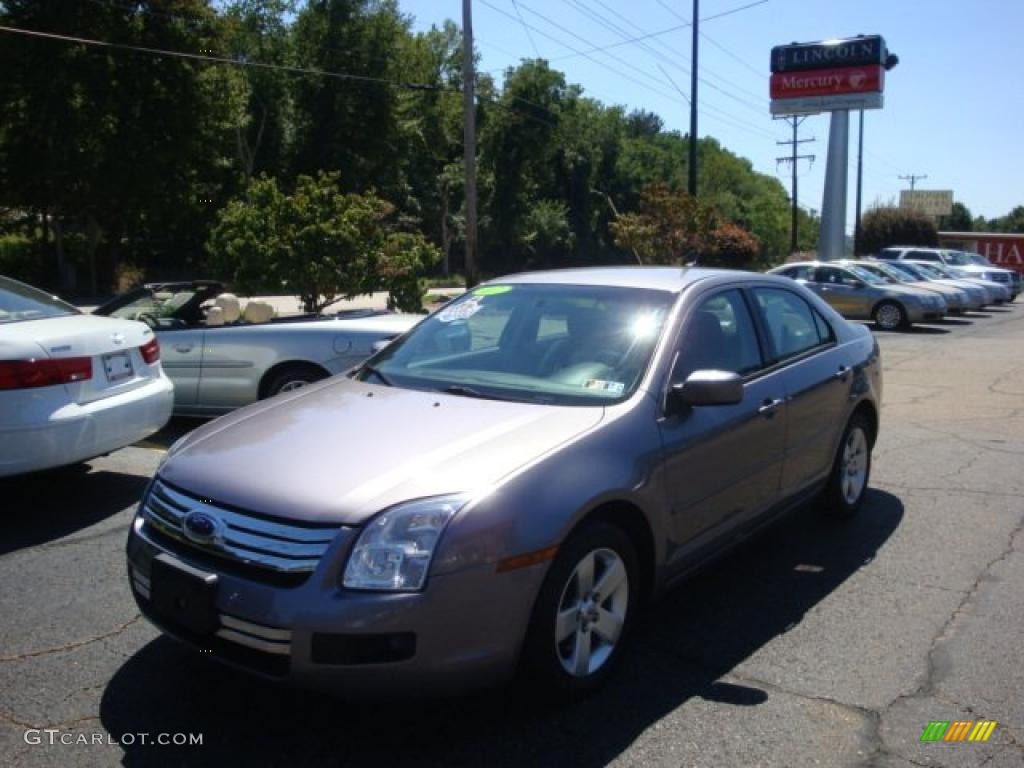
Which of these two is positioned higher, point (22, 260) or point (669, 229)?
point (669, 229)

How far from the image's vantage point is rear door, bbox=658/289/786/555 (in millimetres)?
3836

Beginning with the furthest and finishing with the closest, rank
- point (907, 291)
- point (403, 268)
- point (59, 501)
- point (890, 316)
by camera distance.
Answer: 1. point (890, 316)
2. point (907, 291)
3. point (403, 268)
4. point (59, 501)

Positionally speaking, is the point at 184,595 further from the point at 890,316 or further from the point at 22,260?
the point at 22,260

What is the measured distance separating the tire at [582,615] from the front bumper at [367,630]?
0.12 m

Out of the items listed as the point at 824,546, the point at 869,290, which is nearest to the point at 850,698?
the point at 824,546

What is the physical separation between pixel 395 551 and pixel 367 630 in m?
0.25

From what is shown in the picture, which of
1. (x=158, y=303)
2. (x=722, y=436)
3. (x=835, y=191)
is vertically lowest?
(x=722, y=436)

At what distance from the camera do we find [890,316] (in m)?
20.8

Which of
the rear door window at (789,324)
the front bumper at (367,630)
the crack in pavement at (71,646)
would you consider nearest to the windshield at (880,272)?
the rear door window at (789,324)

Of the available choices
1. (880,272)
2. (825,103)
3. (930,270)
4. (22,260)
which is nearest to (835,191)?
(825,103)

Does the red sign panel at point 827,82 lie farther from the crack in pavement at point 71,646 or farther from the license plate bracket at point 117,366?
the crack in pavement at point 71,646

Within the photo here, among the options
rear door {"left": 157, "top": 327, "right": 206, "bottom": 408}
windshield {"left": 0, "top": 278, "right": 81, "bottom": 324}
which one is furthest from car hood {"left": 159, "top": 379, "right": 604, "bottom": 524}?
rear door {"left": 157, "top": 327, "right": 206, "bottom": 408}

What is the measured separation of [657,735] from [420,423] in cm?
140

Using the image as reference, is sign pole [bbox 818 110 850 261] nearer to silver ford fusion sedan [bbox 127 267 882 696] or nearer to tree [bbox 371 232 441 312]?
tree [bbox 371 232 441 312]
